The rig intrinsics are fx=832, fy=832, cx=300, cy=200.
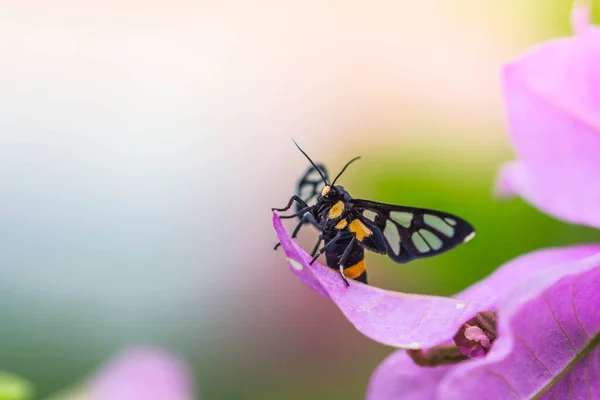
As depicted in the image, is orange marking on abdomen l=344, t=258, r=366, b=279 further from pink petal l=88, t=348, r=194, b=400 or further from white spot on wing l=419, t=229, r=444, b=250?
pink petal l=88, t=348, r=194, b=400

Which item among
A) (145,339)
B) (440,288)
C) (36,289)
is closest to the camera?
(440,288)

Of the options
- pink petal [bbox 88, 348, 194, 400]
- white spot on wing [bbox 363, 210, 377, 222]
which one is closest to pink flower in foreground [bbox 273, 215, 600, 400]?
white spot on wing [bbox 363, 210, 377, 222]

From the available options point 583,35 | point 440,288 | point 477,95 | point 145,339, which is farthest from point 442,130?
point 583,35

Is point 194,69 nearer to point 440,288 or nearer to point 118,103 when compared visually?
point 118,103

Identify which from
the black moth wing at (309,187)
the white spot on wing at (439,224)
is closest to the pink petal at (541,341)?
the white spot on wing at (439,224)

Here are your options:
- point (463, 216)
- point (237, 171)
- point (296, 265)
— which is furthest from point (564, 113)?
point (237, 171)

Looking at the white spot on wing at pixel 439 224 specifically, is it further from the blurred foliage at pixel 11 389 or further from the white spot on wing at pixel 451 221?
the blurred foliage at pixel 11 389

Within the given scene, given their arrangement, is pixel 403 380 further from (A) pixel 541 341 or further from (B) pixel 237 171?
(B) pixel 237 171
